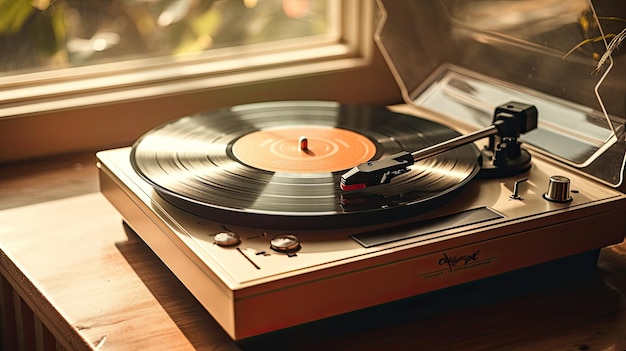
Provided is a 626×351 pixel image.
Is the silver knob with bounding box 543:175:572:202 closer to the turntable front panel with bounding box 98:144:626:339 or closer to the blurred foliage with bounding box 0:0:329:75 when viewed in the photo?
the turntable front panel with bounding box 98:144:626:339

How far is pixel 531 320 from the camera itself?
99 cm

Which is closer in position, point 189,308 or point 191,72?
point 189,308

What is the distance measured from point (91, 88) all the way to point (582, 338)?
0.90 meters

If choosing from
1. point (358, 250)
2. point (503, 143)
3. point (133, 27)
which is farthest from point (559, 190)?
point (133, 27)

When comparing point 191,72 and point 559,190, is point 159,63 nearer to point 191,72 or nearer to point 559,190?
point 191,72

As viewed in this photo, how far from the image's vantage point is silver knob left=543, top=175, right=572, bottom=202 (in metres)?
1.02

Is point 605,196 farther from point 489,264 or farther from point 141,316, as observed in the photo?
point 141,316

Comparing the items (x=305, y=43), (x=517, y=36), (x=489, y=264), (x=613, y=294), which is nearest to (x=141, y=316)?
(x=489, y=264)

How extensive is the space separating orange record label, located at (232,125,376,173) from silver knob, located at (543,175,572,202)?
23 centimetres

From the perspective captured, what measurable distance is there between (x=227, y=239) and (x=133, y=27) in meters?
0.79

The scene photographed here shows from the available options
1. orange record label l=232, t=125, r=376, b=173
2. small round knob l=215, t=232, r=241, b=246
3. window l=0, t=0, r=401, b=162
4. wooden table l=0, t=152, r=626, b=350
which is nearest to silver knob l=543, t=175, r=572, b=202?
wooden table l=0, t=152, r=626, b=350

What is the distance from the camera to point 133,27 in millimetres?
1591

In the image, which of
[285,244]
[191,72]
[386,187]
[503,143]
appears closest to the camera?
[285,244]

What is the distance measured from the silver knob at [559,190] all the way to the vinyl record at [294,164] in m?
0.09
